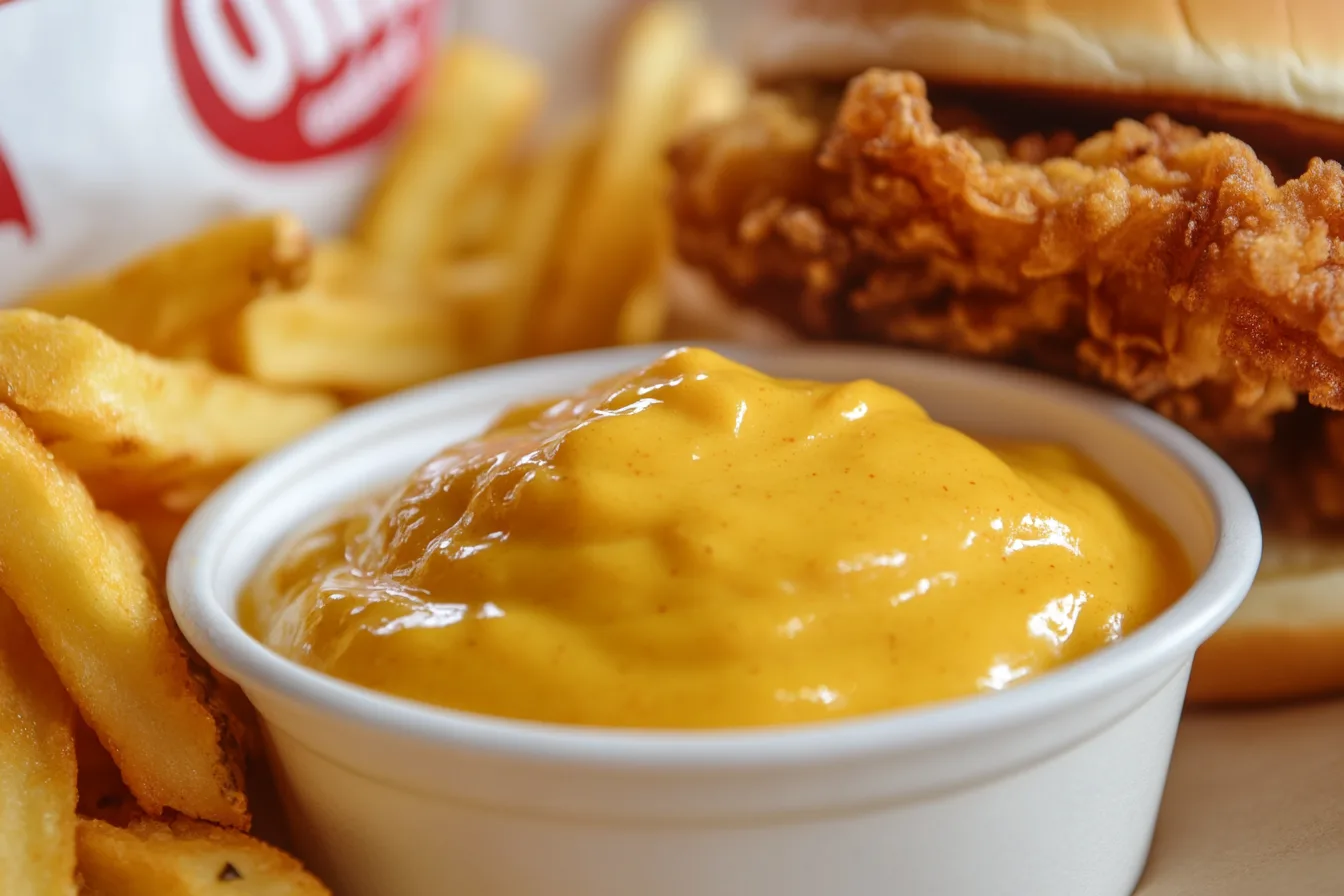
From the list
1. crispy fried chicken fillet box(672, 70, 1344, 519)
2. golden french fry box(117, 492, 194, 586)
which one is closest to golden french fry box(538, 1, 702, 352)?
crispy fried chicken fillet box(672, 70, 1344, 519)

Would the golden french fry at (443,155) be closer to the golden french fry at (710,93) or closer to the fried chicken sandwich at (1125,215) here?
the golden french fry at (710,93)

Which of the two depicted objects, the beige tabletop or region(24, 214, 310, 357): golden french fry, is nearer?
the beige tabletop

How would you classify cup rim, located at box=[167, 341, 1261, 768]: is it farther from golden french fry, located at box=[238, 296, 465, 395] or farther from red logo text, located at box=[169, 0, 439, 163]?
red logo text, located at box=[169, 0, 439, 163]

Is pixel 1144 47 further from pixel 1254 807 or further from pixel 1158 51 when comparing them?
pixel 1254 807

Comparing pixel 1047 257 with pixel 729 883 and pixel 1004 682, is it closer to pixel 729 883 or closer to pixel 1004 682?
pixel 1004 682

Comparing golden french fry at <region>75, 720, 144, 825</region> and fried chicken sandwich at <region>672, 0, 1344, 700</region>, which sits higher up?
fried chicken sandwich at <region>672, 0, 1344, 700</region>

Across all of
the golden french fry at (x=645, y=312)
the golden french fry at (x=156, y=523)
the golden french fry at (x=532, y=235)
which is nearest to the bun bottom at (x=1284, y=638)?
the golden french fry at (x=645, y=312)

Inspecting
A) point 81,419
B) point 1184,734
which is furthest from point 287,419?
point 1184,734
